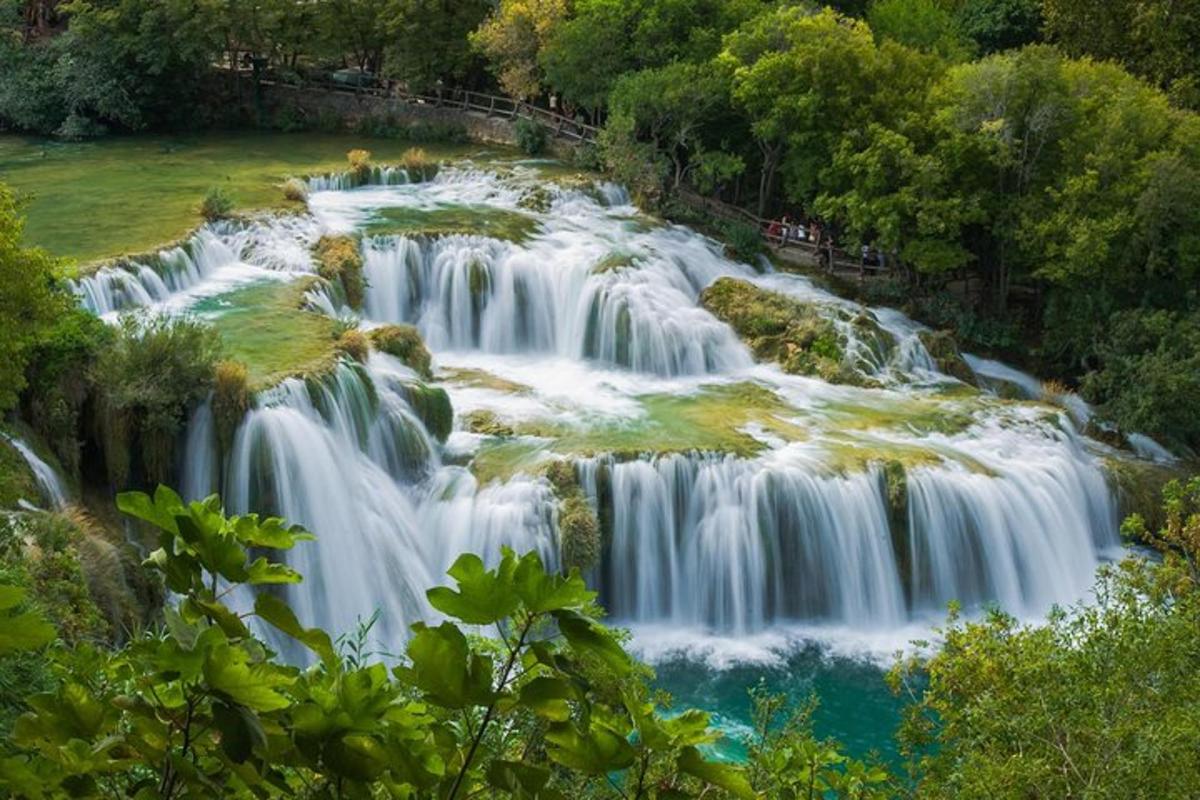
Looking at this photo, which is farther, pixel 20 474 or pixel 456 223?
pixel 456 223

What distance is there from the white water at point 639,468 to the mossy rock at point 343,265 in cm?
50

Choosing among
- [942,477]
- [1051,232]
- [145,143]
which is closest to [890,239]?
[1051,232]

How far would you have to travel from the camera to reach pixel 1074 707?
732 cm

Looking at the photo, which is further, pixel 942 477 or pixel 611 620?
pixel 942 477

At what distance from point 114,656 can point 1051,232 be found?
90.2 ft

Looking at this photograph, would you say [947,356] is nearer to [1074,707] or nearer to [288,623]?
[1074,707]

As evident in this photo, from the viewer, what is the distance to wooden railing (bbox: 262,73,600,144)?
124 feet

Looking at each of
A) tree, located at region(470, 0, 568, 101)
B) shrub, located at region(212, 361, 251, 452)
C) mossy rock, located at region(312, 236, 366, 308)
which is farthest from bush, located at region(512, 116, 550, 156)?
shrub, located at region(212, 361, 251, 452)

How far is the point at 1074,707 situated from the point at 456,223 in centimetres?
2274

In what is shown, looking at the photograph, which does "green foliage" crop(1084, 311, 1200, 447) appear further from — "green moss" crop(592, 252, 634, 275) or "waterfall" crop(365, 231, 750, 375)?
A: "green moss" crop(592, 252, 634, 275)

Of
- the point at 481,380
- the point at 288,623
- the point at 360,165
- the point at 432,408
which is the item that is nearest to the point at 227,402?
the point at 432,408

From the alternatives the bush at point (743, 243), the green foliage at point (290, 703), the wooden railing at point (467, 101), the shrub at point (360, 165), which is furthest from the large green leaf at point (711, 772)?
the wooden railing at point (467, 101)

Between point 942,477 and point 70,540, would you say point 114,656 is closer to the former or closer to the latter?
point 70,540

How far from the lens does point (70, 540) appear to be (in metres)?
12.1
